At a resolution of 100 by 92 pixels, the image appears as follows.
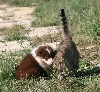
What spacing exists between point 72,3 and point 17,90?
10692 mm

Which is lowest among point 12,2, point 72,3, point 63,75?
point 12,2

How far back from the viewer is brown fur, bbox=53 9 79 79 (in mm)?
6414

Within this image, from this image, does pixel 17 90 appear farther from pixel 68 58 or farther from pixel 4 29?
pixel 4 29

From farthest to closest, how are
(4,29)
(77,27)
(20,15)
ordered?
(20,15)
(4,29)
(77,27)

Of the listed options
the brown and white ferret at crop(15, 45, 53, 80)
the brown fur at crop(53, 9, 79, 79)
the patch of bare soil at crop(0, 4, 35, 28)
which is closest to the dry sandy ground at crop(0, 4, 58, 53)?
the patch of bare soil at crop(0, 4, 35, 28)

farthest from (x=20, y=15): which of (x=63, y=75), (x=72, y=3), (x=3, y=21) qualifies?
(x=63, y=75)

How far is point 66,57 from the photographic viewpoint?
666 cm

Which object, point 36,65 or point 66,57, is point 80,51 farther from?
point 36,65

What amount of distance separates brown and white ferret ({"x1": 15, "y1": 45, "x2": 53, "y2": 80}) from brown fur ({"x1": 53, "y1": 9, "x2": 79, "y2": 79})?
154 mm

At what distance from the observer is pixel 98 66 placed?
736cm

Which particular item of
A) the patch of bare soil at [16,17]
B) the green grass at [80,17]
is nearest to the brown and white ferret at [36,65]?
the green grass at [80,17]

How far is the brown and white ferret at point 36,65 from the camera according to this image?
6502 millimetres

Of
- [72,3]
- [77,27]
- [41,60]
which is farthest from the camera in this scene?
[72,3]

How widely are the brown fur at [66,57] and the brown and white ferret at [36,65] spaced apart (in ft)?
0.50
